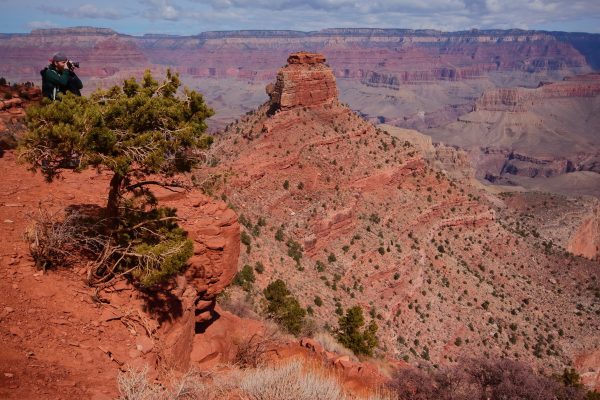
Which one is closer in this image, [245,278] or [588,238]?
[245,278]

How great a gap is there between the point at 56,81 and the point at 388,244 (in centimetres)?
3538

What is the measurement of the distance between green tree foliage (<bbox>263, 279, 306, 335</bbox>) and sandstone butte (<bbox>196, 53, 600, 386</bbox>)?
2.14 meters

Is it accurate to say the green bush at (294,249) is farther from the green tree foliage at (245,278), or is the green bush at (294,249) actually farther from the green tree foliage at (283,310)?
the green tree foliage at (283,310)

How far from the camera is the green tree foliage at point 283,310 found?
73.8 ft

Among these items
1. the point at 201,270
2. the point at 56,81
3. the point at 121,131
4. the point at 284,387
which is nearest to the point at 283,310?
the point at 201,270

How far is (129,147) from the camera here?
10938 mm

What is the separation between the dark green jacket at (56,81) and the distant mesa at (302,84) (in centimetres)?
3734

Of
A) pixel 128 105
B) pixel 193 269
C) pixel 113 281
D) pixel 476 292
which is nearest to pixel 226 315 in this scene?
pixel 193 269

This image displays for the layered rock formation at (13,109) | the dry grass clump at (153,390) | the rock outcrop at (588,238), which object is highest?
the layered rock formation at (13,109)

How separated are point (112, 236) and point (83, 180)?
6.52 m

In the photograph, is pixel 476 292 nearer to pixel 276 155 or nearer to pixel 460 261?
pixel 460 261

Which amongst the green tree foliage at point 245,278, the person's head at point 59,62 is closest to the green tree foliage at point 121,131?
the person's head at point 59,62

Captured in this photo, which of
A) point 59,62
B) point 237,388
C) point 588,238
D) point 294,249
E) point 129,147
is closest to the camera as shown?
point 237,388

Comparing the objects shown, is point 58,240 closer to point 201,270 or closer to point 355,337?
point 201,270
